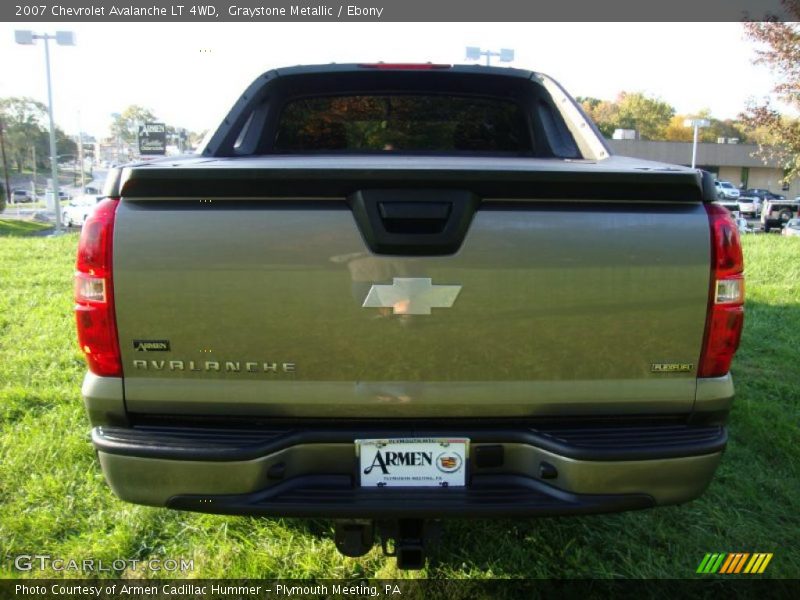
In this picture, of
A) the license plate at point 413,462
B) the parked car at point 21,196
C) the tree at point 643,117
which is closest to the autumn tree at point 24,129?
the parked car at point 21,196

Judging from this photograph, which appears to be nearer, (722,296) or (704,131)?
(722,296)

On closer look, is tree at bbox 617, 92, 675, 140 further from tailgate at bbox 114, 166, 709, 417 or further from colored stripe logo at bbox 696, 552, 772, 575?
tailgate at bbox 114, 166, 709, 417

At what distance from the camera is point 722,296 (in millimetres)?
2020

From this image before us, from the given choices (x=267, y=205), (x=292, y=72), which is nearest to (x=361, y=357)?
(x=267, y=205)

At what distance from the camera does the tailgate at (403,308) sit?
6.34ft

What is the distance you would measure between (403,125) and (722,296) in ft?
8.19

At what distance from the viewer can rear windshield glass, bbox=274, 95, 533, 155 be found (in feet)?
12.8

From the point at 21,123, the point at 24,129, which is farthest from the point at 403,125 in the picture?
the point at 24,129

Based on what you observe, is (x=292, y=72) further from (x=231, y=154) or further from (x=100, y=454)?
(x=100, y=454)

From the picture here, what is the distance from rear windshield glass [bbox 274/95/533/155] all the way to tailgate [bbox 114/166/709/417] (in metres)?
2.03

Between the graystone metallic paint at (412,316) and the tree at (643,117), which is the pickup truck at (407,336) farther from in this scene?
the tree at (643,117)

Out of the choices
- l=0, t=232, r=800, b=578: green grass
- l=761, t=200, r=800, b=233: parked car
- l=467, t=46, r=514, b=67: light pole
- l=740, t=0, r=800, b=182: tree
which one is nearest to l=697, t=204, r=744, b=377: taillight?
l=0, t=232, r=800, b=578: green grass

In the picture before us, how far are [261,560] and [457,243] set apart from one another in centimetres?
165

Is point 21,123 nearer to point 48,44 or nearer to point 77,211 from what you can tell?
point 77,211
